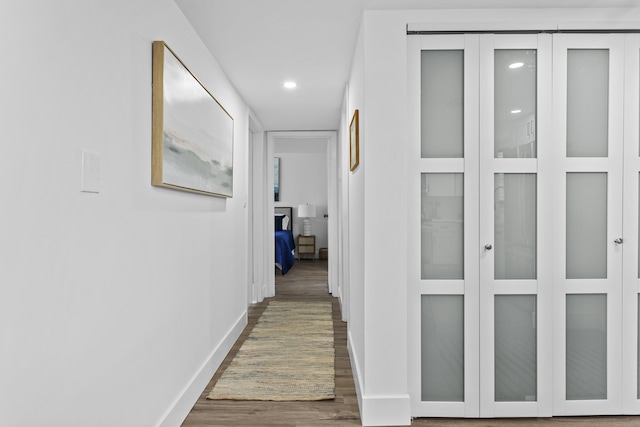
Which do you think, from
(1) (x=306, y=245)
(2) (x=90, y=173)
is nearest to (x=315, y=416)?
(2) (x=90, y=173)

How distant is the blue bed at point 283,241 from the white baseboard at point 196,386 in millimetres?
3819

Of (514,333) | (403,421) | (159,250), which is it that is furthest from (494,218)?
(159,250)

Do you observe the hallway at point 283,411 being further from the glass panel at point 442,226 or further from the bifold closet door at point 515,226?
the glass panel at point 442,226

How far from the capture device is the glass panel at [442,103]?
2.39 metres

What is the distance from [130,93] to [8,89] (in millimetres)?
707

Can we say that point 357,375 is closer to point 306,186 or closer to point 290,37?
point 290,37

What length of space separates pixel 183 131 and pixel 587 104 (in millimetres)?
2263

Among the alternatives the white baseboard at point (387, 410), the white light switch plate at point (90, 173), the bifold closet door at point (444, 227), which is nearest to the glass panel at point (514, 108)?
the bifold closet door at point (444, 227)

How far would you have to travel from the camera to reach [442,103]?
241 centimetres

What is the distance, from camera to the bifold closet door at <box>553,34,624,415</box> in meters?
2.39

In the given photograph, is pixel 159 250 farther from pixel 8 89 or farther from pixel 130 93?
pixel 8 89

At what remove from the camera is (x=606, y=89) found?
2398 mm

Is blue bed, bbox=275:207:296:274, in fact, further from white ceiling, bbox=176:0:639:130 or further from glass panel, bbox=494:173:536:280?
glass panel, bbox=494:173:536:280

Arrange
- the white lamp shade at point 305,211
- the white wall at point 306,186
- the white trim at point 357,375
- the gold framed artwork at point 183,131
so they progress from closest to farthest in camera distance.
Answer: the gold framed artwork at point 183,131
the white trim at point 357,375
the white lamp shade at point 305,211
the white wall at point 306,186
